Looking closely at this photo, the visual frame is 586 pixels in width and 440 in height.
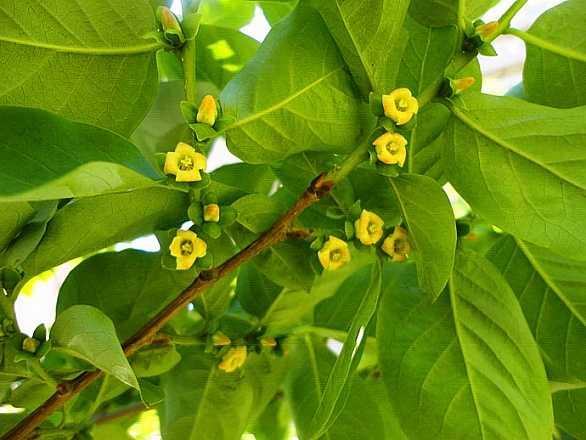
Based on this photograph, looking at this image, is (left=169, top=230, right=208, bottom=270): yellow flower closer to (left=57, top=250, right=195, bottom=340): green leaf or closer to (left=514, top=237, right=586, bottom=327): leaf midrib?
(left=57, top=250, right=195, bottom=340): green leaf

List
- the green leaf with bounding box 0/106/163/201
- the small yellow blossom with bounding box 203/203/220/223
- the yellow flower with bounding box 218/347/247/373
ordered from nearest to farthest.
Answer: the green leaf with bounding box 0/106/163/201, the small yellow blossom with bounding box 203/203/220/223, the yellow flower with bounding box 218/347/247/373

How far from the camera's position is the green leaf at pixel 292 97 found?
1.24 feet

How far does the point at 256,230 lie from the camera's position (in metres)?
0.43

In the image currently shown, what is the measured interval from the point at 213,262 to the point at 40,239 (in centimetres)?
9

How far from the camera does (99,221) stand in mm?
387

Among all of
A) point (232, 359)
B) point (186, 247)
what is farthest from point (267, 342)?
point (186, 247)

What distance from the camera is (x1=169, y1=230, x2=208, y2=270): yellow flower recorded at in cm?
41

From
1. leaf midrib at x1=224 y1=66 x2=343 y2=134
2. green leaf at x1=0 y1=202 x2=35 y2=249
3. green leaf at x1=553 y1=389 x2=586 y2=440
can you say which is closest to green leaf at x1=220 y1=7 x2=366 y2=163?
leaf midrib at x1=224 y1=66 x2=343 y2=134

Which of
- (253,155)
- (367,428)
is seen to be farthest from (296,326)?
(253,155)

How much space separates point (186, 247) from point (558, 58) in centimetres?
23

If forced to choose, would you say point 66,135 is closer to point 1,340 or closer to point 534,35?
point 1,340

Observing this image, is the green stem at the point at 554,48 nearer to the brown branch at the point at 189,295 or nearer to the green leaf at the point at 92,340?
the brown branch at the point at 189,295

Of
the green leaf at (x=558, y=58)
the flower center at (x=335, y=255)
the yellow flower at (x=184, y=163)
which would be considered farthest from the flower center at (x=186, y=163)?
the green leaf at (x=558, y=58)

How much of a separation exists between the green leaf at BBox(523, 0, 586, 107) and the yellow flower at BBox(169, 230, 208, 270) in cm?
21
